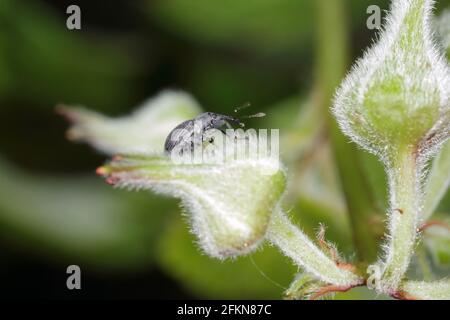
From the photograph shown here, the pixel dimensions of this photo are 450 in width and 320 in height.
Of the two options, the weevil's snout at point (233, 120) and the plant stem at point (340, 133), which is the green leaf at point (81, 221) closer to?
the plant stem at point (340, 133)

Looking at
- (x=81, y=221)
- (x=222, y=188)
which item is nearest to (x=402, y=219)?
→ (x=222, y=188)

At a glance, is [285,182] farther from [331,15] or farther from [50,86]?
[50,86]

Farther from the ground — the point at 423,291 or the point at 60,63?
the point at 60,63

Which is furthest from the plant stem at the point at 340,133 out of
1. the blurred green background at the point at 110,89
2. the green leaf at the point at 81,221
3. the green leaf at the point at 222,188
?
the green leaf at the point at 81,221

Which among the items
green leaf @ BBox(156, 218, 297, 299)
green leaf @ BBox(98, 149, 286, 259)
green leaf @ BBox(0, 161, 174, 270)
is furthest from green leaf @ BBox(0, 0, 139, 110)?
green leaf @ BBox(98, 149, 286, 259)

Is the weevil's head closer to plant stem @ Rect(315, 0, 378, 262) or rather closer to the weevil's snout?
the weevil's snout

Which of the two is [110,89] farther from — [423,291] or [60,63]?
[423,291]
